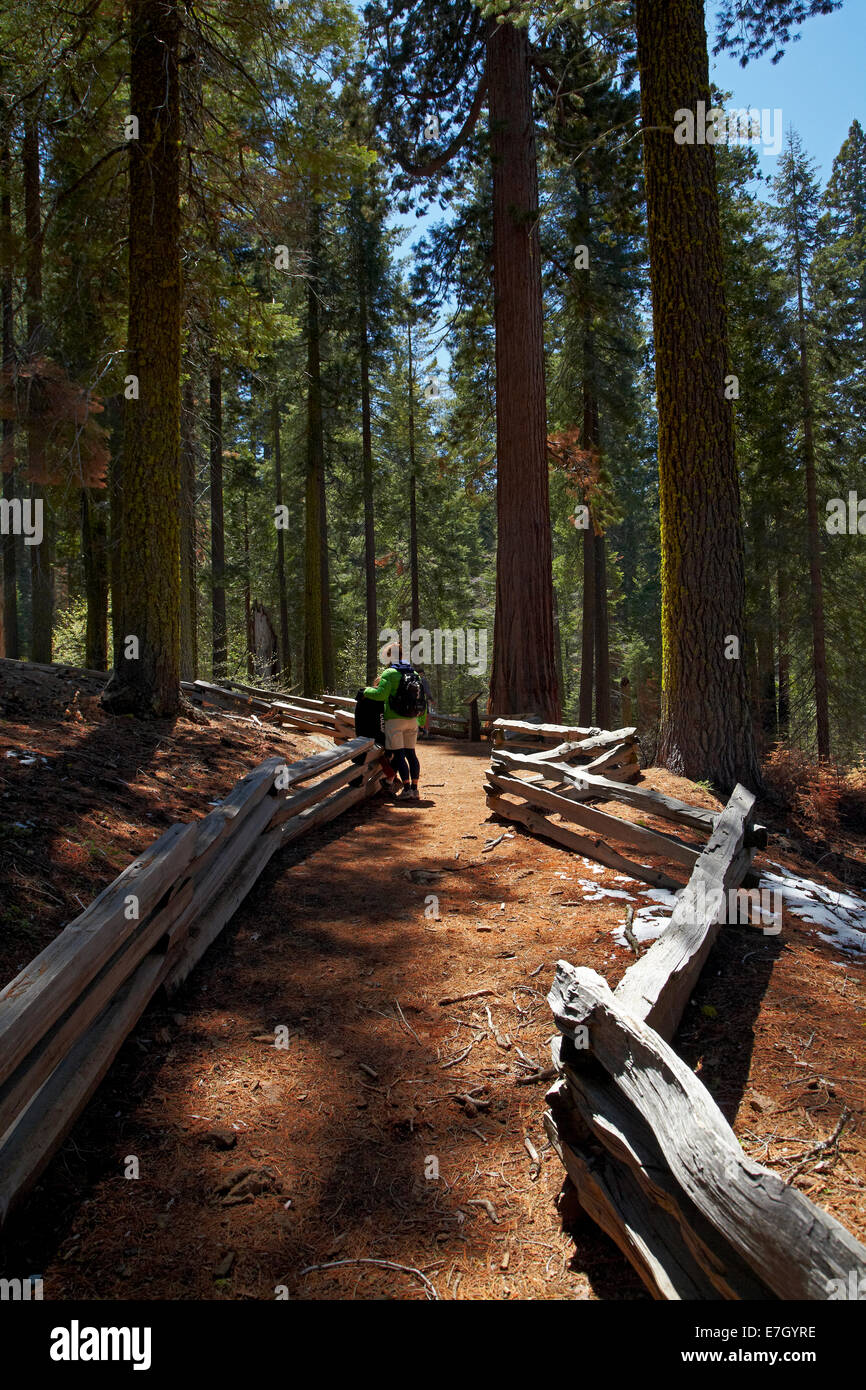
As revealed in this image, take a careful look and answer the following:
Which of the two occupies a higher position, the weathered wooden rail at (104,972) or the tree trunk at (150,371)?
the tree trunk at (150,371)

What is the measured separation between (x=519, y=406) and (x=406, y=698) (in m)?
6.14

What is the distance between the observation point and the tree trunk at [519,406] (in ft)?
39.7

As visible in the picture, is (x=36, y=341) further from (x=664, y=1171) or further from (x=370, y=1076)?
(x=664, y=1171)

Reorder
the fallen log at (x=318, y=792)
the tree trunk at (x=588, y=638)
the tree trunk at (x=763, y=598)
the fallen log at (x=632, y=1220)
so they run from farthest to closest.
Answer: the tree trunk at (x=588, y=638) → the tree trunk at (x=763, y=598) → the fallen log at (x=318, y=792) → the fallen log at (x=632, y=1220)

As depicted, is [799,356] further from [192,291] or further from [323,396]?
[192,291]

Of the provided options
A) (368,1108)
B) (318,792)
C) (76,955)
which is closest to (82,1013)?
(76,955)

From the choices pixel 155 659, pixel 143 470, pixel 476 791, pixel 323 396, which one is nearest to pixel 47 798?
pixel 155 659

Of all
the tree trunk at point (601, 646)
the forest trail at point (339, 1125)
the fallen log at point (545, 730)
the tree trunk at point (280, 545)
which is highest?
the tree trunk at point (280, 545)

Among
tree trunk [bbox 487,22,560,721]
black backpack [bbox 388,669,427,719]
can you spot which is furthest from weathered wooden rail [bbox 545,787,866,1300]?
tree trunk [bbox 487,22,560,721]

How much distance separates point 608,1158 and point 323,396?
23.9 meters

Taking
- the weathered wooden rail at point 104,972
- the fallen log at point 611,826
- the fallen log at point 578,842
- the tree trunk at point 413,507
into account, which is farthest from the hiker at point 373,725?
the tree trunk at point 413,507

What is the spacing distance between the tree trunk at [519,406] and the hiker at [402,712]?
12.1 ft

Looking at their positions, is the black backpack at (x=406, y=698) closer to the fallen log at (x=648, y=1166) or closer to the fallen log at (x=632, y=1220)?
the fallen log at (x=648, y=1166)

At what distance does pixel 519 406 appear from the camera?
40.9 feet
